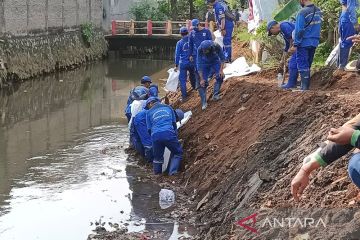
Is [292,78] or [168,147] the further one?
[292,78]

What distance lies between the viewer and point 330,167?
16.4 feet

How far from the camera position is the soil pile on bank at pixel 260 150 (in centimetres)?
485

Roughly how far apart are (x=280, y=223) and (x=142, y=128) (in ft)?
18.3

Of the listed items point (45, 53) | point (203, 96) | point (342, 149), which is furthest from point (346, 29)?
point (45, 53)

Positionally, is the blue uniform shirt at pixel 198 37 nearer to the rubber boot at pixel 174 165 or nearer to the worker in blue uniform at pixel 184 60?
the worker in blue uniform at pixel 184 60

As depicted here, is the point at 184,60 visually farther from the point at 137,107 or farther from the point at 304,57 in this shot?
the point at 304,57

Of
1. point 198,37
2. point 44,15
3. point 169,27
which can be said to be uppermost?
point 44,15

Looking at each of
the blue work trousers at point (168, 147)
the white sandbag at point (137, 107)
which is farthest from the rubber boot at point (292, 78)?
the white sandbag at point (137, 107)

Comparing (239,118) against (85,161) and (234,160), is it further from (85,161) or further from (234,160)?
(85,161)

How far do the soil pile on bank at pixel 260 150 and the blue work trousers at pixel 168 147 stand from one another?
0.75ft

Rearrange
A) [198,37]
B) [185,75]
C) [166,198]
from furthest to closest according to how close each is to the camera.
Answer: [185,75] → [198,37] → [166,198]

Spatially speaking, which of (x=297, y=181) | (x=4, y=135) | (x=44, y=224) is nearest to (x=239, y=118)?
(x=44, y=224)

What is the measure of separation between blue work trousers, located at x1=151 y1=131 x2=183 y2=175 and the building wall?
1471cm

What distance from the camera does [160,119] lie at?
28.8ft
